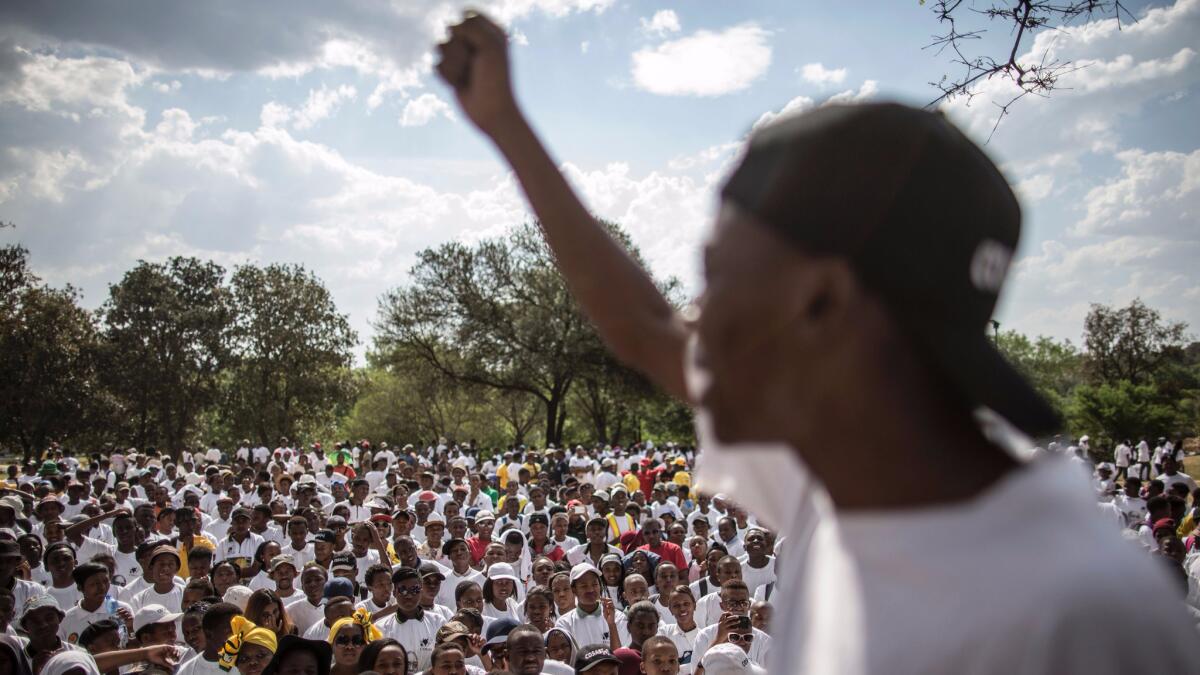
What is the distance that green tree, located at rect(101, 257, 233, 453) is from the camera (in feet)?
122

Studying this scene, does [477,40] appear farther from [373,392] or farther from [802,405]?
[373,392]

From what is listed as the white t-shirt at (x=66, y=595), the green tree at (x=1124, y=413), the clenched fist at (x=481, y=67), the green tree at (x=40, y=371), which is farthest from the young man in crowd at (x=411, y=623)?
the green tree at (x=1124, y=413)

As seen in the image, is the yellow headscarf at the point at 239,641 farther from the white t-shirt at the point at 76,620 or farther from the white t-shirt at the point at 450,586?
the white t-shirt at the point at 450,586

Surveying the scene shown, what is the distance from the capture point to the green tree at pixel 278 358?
39562mm

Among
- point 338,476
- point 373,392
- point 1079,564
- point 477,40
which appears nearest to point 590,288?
point 477,40

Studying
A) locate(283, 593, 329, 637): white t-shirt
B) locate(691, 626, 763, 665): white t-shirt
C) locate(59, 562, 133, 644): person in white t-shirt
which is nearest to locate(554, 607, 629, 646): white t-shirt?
locate(691, 626, 763, 665): white t-shirt

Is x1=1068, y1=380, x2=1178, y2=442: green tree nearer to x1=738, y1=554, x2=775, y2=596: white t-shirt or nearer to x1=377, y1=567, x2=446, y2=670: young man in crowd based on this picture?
x1=738, y1=554, x2=775, y2=596: white t-shirt

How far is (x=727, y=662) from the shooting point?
5.26 meters

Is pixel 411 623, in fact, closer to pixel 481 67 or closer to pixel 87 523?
pixel 87 523

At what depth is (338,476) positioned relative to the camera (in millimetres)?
17734

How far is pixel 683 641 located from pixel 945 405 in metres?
6.92

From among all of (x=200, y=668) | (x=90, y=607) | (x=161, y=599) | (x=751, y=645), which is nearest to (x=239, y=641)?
(x=200, y=668)

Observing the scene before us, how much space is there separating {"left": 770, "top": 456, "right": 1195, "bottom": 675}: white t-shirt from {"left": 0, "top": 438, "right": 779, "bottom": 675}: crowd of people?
187 inches

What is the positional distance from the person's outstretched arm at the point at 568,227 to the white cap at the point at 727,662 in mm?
4437
